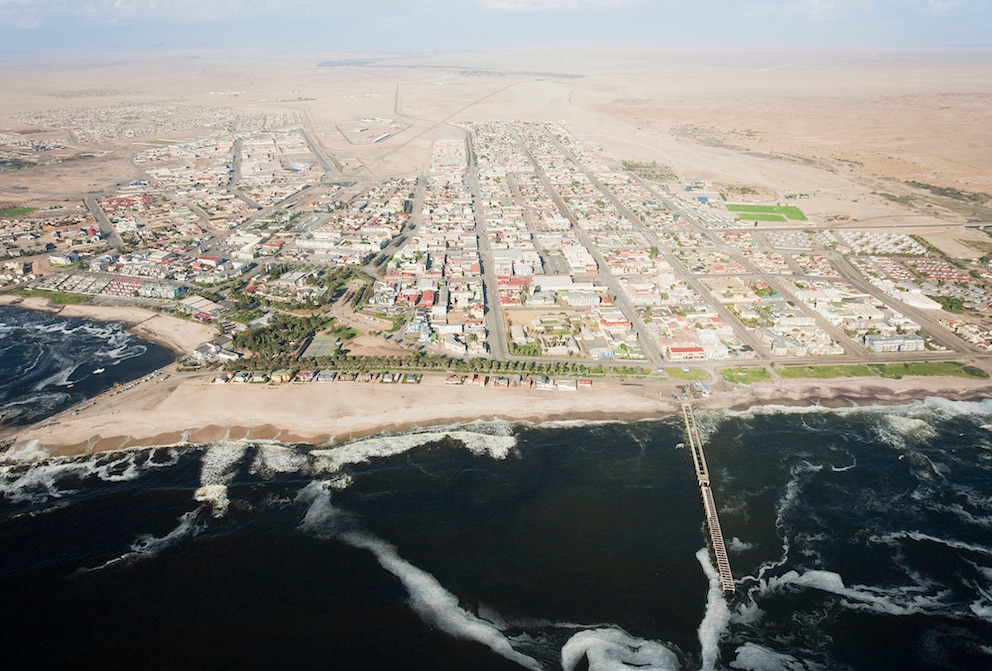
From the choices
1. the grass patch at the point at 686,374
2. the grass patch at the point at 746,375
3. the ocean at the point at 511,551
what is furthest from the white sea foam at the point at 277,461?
the grass patch at the point at 746,375

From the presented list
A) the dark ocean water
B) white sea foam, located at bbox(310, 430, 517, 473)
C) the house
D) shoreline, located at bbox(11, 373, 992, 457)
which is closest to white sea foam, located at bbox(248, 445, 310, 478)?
white sea foam, located at bbox(310, 430, 517, 473)

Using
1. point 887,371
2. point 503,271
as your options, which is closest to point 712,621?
point 887,371

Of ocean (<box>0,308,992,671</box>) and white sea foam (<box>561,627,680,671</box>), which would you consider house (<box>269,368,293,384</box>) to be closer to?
ocean (<box>0,308,992,671</box>)

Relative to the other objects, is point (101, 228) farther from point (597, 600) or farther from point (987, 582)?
point (987, 582)

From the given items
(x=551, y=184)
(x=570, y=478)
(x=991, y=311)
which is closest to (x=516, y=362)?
(x=570, y=478)

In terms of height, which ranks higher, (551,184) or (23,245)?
(551,184)

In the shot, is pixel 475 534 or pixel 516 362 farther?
pixel 516 362
